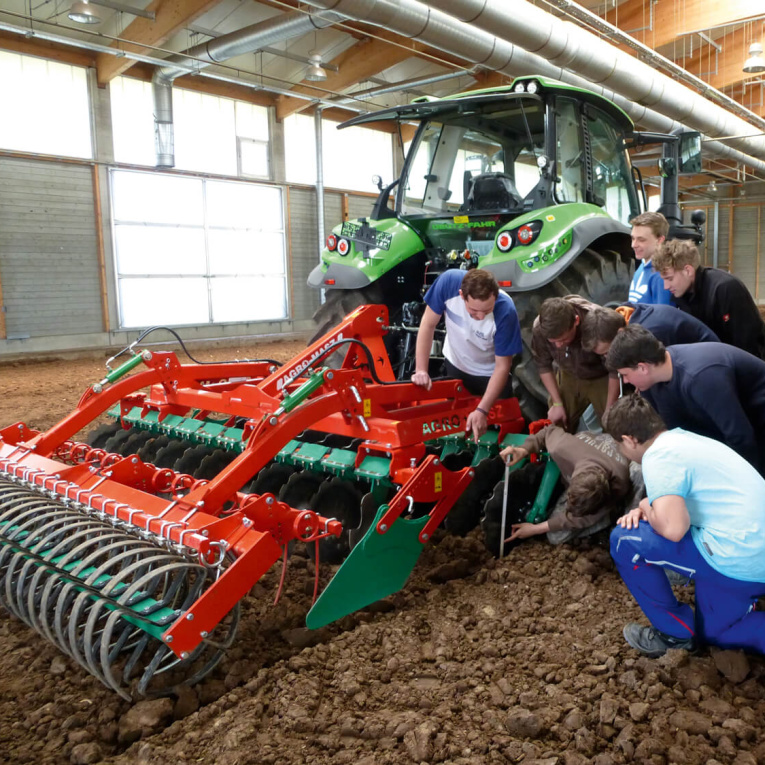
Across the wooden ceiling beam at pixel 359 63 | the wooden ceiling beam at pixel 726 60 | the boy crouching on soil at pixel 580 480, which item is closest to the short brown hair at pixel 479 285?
the boy crouching on soil at pixel 580 480

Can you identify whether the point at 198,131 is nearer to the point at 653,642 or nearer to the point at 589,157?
the point at 589,157

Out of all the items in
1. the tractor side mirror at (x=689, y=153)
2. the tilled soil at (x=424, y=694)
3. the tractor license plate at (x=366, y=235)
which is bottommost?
the tilled soil at (x=424, y=694)

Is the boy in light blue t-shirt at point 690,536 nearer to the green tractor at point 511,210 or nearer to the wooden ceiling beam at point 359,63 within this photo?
the green tractor at point 511,210

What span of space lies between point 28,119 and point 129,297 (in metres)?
2.57

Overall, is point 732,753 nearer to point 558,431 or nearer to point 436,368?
point 558,431

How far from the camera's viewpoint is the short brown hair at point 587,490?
3.05 m

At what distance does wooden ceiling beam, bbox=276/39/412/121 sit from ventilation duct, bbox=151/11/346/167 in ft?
4.72

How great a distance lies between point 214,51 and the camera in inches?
361

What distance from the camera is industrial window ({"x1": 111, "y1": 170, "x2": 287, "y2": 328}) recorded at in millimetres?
10766

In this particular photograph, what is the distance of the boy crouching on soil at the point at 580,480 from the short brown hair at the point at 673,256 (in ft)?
2.52

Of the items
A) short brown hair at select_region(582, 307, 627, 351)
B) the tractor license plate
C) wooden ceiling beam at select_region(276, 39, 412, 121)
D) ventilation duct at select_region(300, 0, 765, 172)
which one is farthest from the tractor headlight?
wooden ceiling beam at select_region(276, 39, 412, 121)

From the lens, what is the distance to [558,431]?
337 centimetres

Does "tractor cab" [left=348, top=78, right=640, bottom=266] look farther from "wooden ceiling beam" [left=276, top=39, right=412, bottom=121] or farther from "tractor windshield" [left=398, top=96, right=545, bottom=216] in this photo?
"wooden ceiling beam" [left=276, top=39, right=412, bottom=121]

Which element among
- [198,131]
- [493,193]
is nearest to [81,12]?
[198,131]
